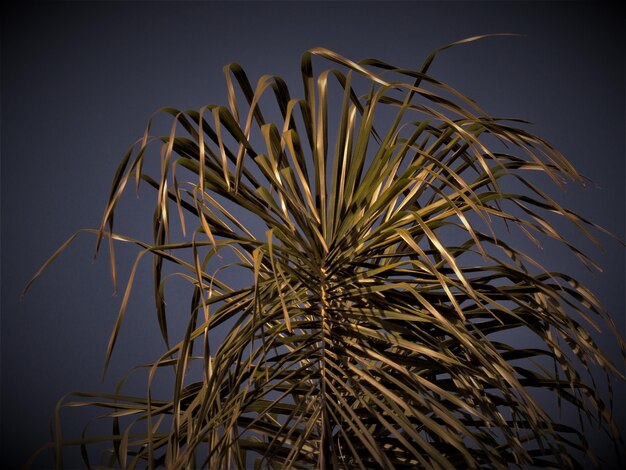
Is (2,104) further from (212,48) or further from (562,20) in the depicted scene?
(562,20)

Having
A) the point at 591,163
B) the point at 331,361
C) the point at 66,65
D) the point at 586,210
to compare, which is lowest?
the point at 331,361

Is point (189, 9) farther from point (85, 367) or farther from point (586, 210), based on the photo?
point (586, 210)

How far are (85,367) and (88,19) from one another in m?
1.29

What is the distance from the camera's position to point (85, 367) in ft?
8.46

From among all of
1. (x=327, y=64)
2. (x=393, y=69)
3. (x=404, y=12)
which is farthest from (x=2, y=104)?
(x=393, y=69)

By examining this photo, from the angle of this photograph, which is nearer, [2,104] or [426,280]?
[426,280]

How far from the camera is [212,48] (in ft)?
8.73

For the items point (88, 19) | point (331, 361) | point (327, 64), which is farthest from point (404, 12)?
point (331, 361)

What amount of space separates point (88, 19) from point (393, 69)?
192 centimetres

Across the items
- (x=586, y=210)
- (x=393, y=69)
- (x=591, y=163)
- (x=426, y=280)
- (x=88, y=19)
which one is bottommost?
(x=426, y=280)

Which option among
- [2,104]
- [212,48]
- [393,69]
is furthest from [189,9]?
[393,69]

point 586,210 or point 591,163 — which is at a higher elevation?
point 591,163

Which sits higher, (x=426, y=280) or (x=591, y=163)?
(x=591, y=163)

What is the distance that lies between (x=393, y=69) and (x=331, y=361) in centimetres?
46
